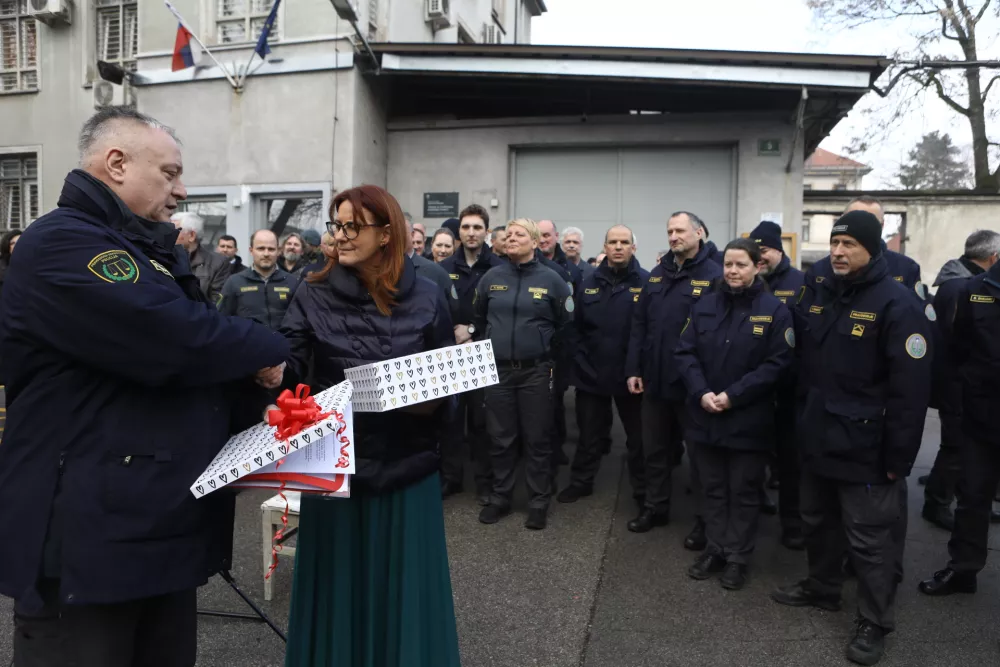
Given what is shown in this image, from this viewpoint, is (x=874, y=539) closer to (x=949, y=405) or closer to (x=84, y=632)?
(x=949, y=405)

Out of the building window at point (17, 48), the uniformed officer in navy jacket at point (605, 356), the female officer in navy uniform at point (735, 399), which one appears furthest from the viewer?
the building window at point (17, 48)

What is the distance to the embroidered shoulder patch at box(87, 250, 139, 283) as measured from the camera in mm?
1695

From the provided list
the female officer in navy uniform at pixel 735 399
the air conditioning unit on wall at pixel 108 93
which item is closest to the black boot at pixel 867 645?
the female officer in navy uniform at pixel 735 399

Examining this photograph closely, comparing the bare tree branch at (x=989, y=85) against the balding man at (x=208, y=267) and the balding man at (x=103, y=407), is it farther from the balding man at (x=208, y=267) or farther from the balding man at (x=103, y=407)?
the balding man at (x=103, y=407)

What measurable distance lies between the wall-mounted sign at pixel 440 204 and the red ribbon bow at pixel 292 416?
9767mm

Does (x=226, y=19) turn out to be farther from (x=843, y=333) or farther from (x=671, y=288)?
(x=843, y=333)

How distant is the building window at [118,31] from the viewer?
13.3m

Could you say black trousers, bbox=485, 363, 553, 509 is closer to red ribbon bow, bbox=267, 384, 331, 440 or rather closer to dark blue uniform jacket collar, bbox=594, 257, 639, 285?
dark blue uniform jacket collar, bbox=594, 257, 639, 285

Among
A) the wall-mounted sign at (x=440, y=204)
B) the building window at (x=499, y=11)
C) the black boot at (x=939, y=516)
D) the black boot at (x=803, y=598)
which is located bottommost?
the black boot at (x=803, y=598)

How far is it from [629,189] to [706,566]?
25.4ft

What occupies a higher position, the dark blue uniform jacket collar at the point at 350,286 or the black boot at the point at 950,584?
the dark blue uniform jacket collar at the point at 350,286

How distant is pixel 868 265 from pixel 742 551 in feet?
5.84

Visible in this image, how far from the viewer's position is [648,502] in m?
5.13

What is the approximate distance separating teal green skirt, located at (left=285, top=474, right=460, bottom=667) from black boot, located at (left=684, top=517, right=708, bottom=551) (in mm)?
2756
